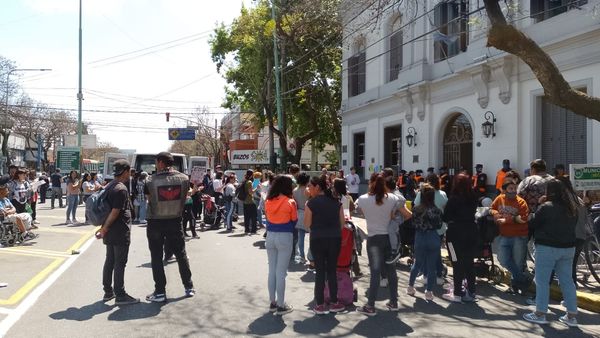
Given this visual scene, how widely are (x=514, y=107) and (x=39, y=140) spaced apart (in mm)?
49313

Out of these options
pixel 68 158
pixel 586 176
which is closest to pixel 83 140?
pixel 68 158

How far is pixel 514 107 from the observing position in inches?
609

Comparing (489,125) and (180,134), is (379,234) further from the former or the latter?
(180,134)

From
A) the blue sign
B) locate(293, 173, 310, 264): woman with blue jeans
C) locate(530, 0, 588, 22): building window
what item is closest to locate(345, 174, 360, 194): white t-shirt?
locate(530, 0, 588, 22): building window

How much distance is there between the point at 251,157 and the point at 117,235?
36.3 m

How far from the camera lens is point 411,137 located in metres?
20.9

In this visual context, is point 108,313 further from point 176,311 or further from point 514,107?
point 514,107

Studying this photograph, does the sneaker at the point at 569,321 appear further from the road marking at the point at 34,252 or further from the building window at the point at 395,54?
the building window at the point at 395,54

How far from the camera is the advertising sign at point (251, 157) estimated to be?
4259 centimetres

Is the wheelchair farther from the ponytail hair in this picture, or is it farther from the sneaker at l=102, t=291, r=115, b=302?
the ponytail hair

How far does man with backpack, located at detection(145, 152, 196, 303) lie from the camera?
6.81 meters

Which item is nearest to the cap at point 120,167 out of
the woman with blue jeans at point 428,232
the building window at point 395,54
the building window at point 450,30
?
the woman with blue jeans at point 428,232

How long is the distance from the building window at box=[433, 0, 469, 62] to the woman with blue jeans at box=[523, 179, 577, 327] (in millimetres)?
12557

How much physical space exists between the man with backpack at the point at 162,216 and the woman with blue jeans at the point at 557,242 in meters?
4.34
